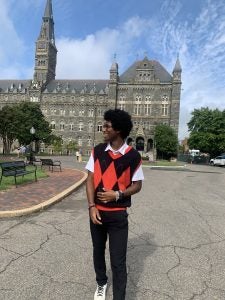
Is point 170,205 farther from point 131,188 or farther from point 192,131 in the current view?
point 192,131

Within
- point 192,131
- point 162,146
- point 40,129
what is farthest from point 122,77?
point 40,129

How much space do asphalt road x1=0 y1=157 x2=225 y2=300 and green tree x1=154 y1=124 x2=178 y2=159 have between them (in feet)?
219

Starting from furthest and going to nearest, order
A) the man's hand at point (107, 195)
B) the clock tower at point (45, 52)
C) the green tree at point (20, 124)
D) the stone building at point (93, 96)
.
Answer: the clock tower at point (45, 52)
the stone building at point (93, 96)
the green tree at point (20, 124)
the man's hand at point (107, 195)

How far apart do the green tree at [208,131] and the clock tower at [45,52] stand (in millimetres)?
49350

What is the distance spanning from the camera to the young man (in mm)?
3414

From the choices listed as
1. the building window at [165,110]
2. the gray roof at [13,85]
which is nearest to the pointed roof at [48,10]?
the gray roof at [13,85]

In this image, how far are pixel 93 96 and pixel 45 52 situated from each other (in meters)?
20.6

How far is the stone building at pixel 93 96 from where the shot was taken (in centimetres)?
8425

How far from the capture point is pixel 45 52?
3863 inches

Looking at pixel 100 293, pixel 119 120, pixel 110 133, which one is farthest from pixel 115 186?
pixel 100 293

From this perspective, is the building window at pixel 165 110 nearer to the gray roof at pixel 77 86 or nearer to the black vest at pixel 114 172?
the gray roof at pixel 77 86

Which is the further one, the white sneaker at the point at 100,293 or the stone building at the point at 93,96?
the stone building at the point at 93,96

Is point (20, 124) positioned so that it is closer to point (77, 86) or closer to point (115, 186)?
point (115, 186)

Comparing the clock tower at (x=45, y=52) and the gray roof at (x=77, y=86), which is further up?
the clock tower at (x=45, y=52)
